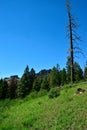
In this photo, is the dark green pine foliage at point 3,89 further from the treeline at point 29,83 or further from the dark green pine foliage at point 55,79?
the dark green pine foliage at point 55,79

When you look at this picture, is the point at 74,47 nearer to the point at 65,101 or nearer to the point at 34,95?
the point at 34,95

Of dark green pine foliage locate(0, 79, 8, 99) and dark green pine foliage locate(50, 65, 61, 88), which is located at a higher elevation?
dark green pine foliage locate(50, 65, 61, 88)

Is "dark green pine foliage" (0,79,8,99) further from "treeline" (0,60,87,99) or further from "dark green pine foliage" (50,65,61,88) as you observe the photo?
"dark green pine foliage" (50,65,61,88)

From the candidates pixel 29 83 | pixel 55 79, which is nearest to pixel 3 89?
pixel 29 83

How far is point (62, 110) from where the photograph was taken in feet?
44.2

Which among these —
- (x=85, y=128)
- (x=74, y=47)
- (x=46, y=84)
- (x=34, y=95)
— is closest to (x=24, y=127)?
(x=85, y=128)

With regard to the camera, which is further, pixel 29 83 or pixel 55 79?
pixel 55 79

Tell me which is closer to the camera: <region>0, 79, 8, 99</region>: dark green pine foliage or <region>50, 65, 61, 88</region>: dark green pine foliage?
<region>0, 79, 8, 99</region>: dark green pine foliage

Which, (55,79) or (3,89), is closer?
(3,89)

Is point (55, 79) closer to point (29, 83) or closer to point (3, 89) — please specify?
point (29, 83)

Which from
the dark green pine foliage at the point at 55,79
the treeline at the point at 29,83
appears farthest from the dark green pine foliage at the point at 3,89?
the dark green pine foliage at the point at 55,79

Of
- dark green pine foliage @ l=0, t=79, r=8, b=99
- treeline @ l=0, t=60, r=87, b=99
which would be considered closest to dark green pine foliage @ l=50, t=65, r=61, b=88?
treeline @ l=0, t=60, r=87, b=99

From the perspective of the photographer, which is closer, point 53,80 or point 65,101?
point 65,101

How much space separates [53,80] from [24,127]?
78395 millimetres
